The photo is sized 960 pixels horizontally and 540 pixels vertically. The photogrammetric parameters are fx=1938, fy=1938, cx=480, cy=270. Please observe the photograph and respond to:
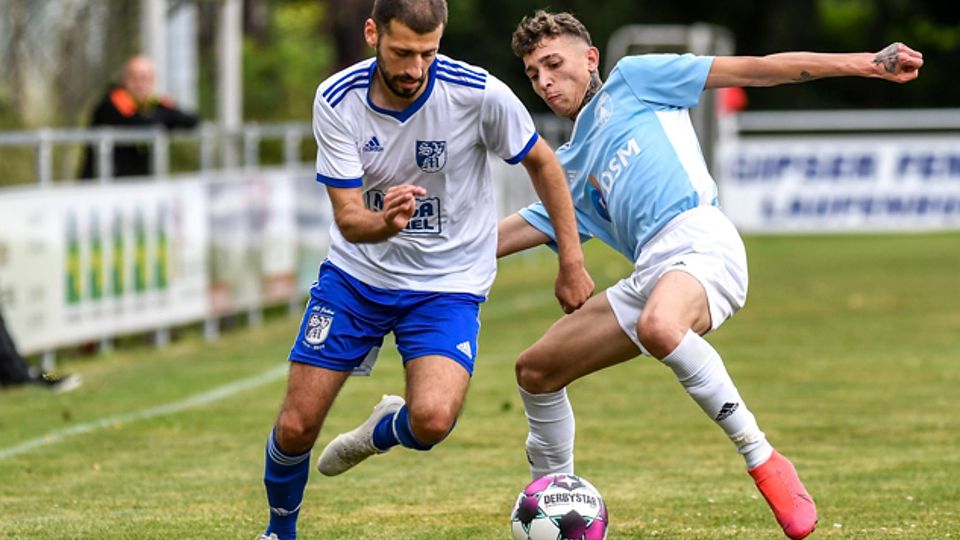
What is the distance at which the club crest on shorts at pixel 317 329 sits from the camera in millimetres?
6785

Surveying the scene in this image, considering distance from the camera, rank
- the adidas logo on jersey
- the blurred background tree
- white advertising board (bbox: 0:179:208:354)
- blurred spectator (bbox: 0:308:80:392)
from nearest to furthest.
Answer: the adidas logo on jersey < blurred spectator (bbox: 0:308:80:392) < white advertising board (bbox: 0:179:208:354) < the blurred background tree

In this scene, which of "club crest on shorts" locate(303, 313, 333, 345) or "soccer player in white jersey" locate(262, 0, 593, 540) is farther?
"club crest on shorts" locate(303, 313, 333, 345)

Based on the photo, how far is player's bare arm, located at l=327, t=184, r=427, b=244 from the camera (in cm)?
621

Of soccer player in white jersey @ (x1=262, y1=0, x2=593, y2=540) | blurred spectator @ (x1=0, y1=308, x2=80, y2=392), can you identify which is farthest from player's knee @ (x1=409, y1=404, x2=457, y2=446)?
blurred spectator @ (x1=0, y1=308, x2=80, y2=392)

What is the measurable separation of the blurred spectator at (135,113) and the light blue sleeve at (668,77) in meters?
8.98

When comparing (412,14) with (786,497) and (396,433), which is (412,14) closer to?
(396,433)

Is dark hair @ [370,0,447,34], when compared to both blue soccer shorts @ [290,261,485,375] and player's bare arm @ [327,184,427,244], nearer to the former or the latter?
player's bare arm @ [327,184,427,244]

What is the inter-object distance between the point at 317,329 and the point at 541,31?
1.39 meters

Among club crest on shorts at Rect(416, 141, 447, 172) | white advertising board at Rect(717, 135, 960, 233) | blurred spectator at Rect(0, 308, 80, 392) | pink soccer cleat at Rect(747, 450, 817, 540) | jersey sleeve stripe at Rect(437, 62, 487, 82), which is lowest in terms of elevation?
white advertising board at Rect(717, 135, 960, 233)

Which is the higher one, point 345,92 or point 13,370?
point 345,92

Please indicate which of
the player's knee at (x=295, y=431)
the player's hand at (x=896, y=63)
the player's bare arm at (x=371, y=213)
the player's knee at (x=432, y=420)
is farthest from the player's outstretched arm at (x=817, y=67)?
the player's knee at (x=295, y=431)

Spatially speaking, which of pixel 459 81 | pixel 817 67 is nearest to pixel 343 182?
pixel 459 81

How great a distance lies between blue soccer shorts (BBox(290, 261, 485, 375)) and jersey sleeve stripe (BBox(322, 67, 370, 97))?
26.9 inches

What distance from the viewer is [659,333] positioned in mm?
6656
